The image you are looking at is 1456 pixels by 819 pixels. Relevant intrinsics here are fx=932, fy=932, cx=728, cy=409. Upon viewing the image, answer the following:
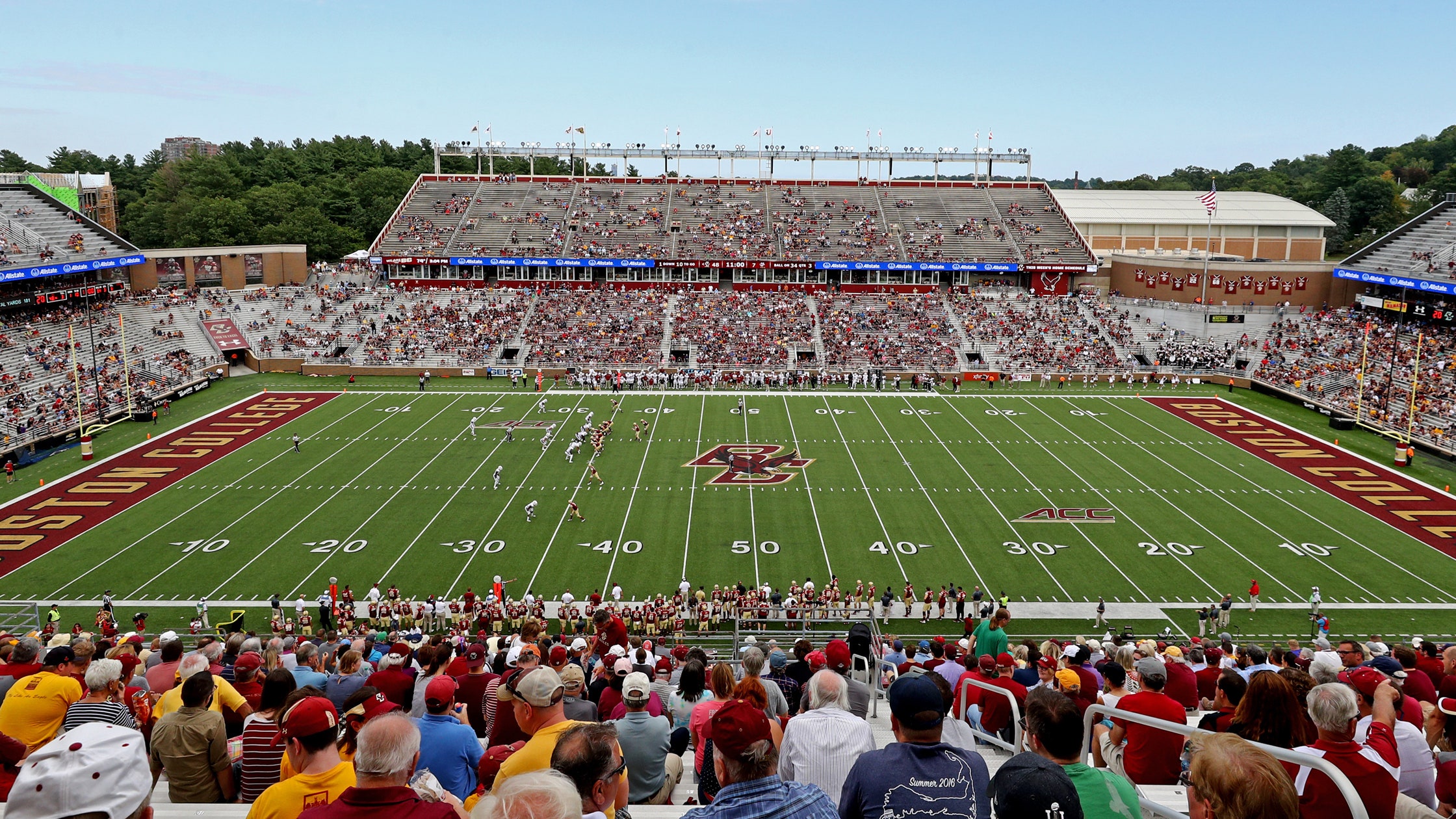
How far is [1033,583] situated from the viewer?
24078 millimetres

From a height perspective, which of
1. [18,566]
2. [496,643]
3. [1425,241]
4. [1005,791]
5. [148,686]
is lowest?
[18,566]

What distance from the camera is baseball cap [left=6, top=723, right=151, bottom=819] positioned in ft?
13.6

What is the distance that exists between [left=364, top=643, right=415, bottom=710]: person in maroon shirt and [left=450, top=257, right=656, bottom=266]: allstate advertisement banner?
57453 mm

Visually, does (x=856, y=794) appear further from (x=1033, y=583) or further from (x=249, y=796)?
(x=1033, y=583)

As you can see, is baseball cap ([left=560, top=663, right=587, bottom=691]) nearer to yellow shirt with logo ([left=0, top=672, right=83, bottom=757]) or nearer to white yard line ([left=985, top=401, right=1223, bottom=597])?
yellow shirt with logo ([left=0, top=672, right=83, bottom=757])

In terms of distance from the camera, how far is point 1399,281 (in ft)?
162

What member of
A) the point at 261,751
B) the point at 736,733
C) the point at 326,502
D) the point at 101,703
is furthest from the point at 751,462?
the point at 736,733

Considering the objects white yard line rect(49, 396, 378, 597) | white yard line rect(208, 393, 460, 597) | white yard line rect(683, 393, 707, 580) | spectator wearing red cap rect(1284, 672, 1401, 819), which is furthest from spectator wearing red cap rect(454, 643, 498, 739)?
white yard line rect(49, 396, 378, 597)

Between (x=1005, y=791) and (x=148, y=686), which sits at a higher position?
(x=1005, y=791)

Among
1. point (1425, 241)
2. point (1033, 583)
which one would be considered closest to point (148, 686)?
point (1033, 583)

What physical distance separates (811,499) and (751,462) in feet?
15.5

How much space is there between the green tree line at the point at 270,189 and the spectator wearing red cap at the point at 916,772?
8691 centimetres

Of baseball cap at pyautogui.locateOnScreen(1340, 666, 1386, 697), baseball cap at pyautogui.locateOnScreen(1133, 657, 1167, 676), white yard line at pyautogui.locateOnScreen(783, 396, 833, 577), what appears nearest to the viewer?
baseball cap at pyautogui.locateOnScreen(1133, 657, 1167, 676)

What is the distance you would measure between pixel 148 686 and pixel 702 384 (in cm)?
4235
